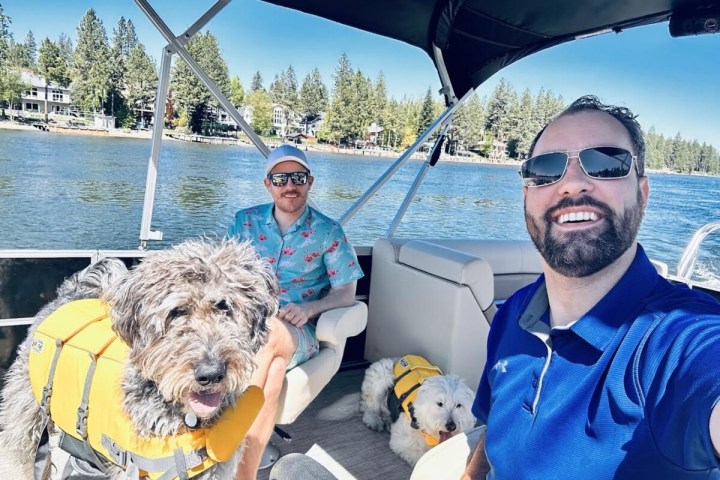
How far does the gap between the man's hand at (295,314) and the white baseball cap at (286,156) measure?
910 millimetres

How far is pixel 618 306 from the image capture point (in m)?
1.26

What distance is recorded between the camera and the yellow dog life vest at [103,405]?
1.77 m

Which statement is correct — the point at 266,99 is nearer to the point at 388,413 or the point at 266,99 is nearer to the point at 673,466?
the point at 388,413

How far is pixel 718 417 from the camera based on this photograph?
0.89 meters

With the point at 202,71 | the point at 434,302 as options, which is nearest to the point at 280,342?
the point at 434,302

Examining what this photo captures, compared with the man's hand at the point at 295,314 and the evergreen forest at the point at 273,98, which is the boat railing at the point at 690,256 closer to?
the man's hand at the point at 295,314

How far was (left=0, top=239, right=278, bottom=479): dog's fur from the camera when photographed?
Result: 1.71 m

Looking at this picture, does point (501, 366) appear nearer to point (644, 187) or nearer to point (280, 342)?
point (644, 187)

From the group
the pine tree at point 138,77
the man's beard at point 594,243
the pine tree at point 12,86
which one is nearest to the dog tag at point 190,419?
the man's beard at point 594,243

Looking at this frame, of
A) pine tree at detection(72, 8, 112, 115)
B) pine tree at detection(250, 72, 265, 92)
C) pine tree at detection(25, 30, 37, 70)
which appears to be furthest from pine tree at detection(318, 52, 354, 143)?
pine tree at detection(25, 30, 37, 70)

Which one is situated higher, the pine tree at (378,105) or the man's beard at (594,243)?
the pine tree at (378,105)

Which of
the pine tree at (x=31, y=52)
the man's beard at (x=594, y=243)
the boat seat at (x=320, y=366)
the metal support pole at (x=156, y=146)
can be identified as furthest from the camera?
the pine tree at (x=31, y=52)

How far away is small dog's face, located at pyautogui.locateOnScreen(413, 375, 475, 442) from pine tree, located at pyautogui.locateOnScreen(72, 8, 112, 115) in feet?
120

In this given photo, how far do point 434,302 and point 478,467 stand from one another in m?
2.01
